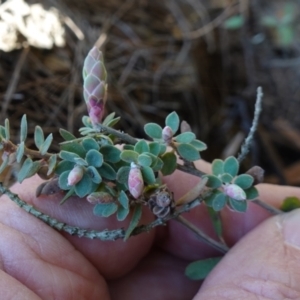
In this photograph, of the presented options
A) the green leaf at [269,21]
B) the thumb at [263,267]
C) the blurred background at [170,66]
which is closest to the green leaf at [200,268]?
the thumb at [263,267]

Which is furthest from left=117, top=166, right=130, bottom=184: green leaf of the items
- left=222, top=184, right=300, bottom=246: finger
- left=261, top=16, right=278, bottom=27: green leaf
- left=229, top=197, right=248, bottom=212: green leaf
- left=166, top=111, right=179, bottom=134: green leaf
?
left=261, top=16, right=278, bottom=27: green leaf

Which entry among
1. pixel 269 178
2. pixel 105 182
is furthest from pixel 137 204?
pixel 269 178

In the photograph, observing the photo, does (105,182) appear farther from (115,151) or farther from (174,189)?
(174,189)

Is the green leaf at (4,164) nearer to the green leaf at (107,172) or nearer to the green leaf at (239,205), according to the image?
the green leaf at (107,172)

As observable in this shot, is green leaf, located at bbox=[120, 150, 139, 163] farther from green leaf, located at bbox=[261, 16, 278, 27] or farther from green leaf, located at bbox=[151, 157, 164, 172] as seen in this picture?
green leaf, located at bbox=[261, 16, 278, 27]

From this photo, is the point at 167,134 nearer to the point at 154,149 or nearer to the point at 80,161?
the point at 154,149

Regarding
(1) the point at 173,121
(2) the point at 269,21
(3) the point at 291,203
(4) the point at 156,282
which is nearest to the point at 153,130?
(1) the point at 173,121

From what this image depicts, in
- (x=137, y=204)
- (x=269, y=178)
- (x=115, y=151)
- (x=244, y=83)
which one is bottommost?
(x=269, y=178)
